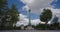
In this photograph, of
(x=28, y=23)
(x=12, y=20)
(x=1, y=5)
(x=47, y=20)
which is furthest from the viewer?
(x=47, y=20)

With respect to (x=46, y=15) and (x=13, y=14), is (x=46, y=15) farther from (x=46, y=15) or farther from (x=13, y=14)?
(x=13, y=14)

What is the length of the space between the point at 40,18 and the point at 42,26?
4.33 metres

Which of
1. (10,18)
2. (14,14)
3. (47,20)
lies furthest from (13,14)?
(47,20)

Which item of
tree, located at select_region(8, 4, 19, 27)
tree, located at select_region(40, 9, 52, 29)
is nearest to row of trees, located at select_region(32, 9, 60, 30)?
tree, located at select_region(40, 9, 52, 29)

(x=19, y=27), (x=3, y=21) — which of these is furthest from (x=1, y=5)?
(x=19, y=27)

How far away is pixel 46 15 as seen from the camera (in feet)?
168

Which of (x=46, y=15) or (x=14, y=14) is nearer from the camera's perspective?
(x=14, y=14)

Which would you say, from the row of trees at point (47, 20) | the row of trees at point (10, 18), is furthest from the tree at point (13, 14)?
the row of trees at point (47, 20)

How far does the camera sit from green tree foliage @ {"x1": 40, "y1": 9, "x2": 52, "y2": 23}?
50119mm

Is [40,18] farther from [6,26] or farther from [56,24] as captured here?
[6,26]

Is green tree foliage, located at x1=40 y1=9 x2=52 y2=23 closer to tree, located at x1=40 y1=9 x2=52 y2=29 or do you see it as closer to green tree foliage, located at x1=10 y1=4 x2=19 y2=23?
tree, located at x1=40 y1=9 x2=52 y2=29

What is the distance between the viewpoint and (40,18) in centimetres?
5050

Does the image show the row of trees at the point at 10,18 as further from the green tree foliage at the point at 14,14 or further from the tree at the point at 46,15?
the tree at the point at 46,15

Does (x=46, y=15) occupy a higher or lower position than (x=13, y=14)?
lower
